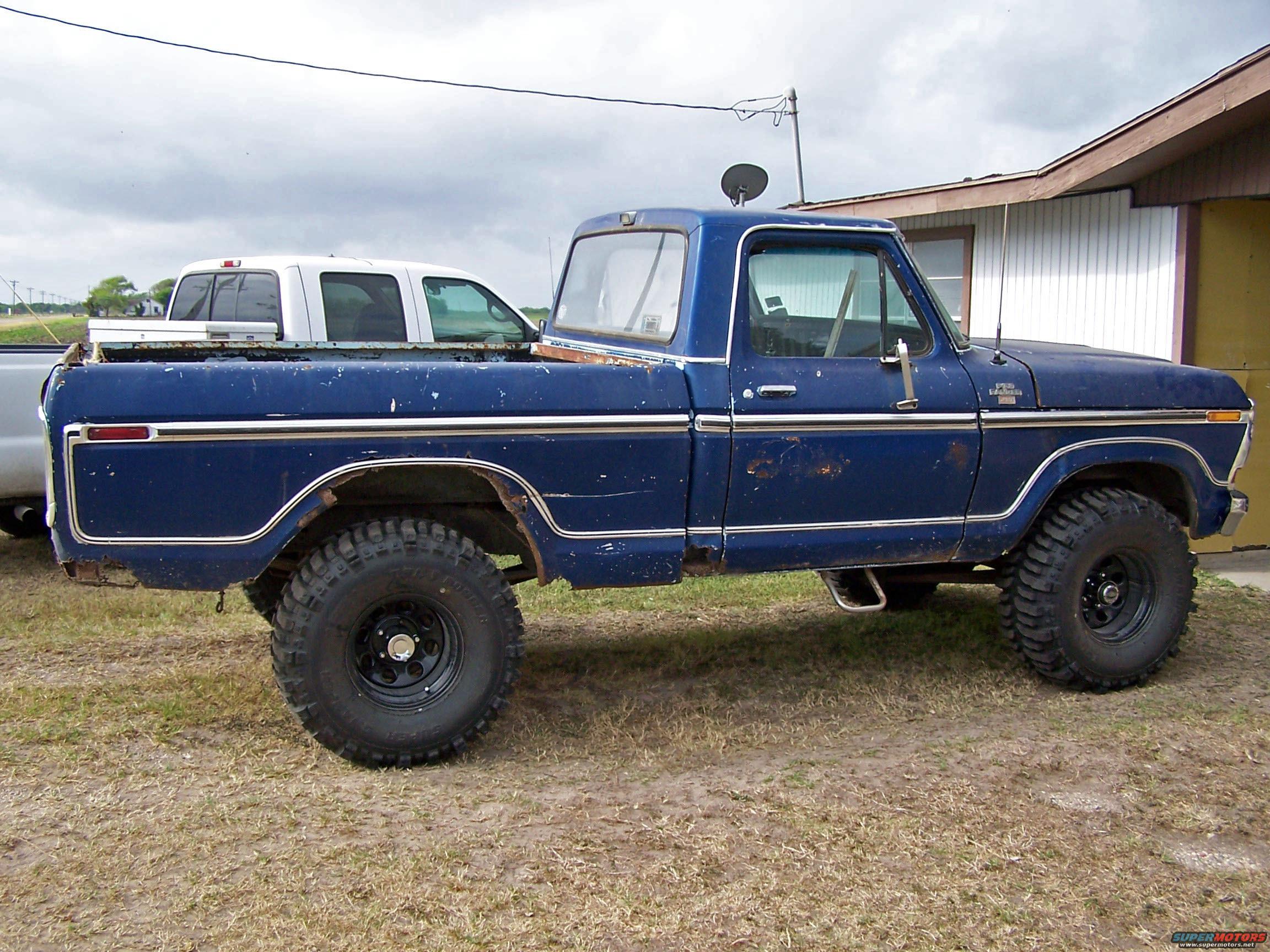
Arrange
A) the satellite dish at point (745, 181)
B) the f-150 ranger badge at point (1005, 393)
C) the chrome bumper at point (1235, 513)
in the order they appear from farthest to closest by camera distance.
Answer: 1. the satellite dish at point (745, 181)
2. the chrome bumper at point (1235, 513)
3. the f-150 ranger badge at point (1005, 393)

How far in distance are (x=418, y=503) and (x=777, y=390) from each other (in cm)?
149

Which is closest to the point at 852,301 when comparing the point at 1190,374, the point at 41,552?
the point at 1190,374

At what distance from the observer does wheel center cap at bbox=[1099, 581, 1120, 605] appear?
5.21 meters

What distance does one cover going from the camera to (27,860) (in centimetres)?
335

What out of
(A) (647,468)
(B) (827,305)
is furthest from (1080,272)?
(A) (647,468)

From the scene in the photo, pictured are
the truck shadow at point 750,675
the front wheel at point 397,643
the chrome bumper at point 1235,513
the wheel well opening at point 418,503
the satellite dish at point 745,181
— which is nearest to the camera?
the front wheel at point 397,643

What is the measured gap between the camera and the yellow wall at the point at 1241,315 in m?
7.93

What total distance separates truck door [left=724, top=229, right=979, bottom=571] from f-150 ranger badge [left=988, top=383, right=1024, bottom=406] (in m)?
0.11

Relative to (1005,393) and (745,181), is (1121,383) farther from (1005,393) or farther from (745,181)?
(745,181)

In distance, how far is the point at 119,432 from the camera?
3.74m

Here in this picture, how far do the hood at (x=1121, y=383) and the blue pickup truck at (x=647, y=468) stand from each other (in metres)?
0.01

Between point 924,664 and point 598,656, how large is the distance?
1.65 meters

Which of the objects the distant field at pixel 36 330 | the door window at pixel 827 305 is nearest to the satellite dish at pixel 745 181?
the door window at pixel 827 305

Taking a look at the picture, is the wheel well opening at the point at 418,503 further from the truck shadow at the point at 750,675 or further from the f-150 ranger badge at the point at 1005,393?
the f-150 ranger badge at the point at 1005,393
